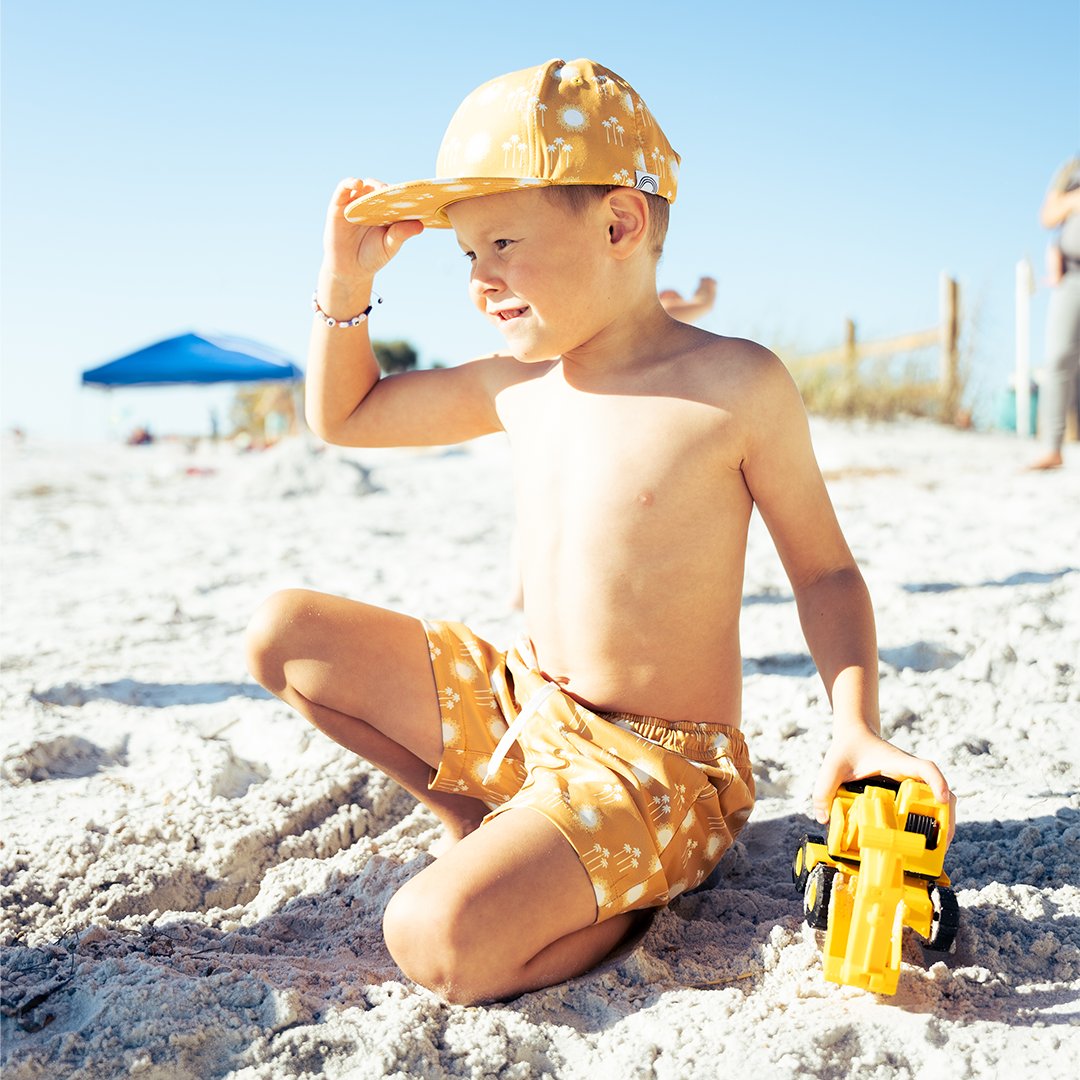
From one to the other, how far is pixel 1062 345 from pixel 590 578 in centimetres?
415

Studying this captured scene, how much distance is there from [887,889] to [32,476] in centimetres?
1014

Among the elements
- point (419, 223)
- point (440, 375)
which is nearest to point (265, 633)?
point (440, 375)

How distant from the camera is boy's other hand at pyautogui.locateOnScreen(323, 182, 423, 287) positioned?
1683 mm

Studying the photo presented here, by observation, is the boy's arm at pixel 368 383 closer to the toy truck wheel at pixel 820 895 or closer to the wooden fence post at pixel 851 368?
the toy truck wheel at pixel 820 895

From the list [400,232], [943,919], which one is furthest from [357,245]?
[943,919]

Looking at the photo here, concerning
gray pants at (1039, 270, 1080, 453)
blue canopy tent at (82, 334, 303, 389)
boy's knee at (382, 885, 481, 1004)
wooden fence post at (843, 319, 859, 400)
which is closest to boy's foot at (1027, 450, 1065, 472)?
gray pants at (1039, 270, 1080, 453)

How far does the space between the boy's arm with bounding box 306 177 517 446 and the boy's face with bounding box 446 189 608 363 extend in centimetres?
26

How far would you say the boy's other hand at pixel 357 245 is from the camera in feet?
→ 5.52

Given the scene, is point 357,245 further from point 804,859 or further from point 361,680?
point 804,859

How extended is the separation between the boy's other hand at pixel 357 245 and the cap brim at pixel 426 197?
2 centimetres

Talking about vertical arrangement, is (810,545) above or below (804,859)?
above

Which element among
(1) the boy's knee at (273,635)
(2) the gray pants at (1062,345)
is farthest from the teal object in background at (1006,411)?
(1) the boy's knee at (273,635)

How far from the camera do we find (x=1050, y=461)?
510 centimetres

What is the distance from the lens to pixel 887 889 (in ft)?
3.70
